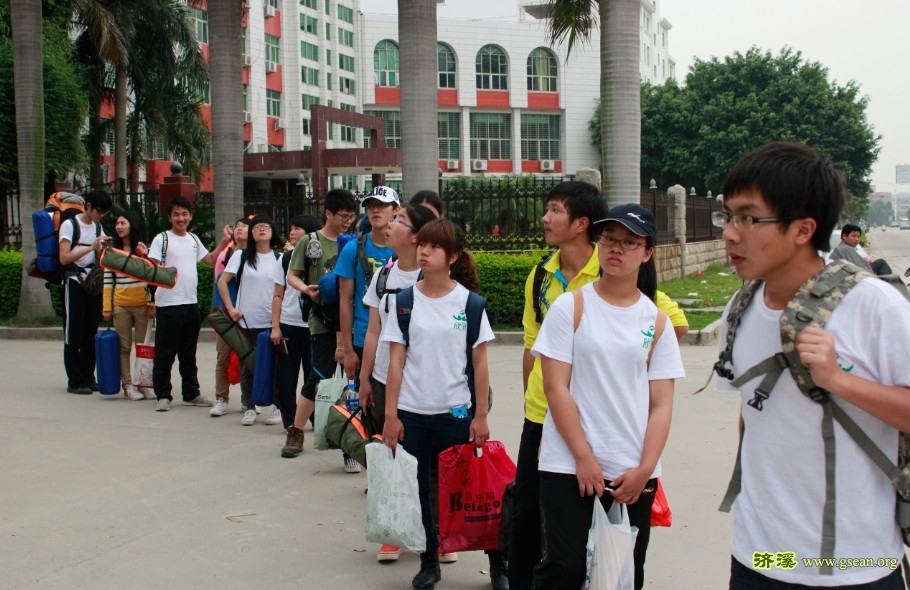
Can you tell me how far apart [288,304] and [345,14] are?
59.1 meters

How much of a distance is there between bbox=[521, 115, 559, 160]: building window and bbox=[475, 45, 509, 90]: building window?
331 centimetres

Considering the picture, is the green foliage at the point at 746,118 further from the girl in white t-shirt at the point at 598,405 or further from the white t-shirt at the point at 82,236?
the girl in white t-shirt at the point at 598,405

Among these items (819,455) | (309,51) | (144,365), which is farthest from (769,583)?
(309,51)

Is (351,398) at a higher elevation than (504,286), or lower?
lower

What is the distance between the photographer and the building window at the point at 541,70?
6612cm

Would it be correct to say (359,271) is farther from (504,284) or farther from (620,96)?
(504,284)

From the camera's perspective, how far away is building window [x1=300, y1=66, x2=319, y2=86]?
57934 millimetres

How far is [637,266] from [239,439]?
5.30 m

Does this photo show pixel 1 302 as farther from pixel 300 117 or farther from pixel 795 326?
pixel 300 117

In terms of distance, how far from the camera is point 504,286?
14688mm

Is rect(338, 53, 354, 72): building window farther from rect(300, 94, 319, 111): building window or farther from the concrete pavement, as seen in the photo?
the concrete pavement

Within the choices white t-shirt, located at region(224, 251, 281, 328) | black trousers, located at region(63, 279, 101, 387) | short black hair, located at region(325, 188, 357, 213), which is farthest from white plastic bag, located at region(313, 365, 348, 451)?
black trousers, located at region(63, 279, 101, 387)

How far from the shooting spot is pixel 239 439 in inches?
316

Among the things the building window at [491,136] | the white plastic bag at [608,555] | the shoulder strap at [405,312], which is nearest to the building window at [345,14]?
the building window at [491,136]
